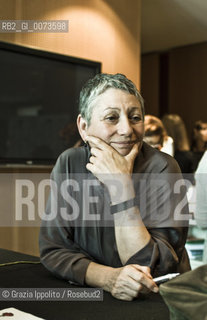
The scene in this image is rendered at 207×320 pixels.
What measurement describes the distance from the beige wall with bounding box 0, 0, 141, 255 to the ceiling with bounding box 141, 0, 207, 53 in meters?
0.64

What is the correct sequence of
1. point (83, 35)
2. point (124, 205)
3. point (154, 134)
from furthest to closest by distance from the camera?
point (83, 35) → point (154, 134) → point (124, 205)

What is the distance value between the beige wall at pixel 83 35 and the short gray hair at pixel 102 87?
190cm

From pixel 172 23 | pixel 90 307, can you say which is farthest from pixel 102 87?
pixel 172 23

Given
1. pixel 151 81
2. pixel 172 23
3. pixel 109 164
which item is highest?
pixel 172 23

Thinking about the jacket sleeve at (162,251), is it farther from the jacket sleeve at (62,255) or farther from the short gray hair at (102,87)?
the short gray hair at (102,87)

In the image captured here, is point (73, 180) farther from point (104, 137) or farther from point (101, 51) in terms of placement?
point (101, 51)

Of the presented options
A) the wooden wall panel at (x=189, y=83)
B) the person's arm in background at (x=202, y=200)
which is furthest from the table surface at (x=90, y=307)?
the wooden wall panel at (x=189, y=83)

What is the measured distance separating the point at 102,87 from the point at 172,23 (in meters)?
4.20

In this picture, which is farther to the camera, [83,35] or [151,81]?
[151,81]

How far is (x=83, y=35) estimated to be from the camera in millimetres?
3529

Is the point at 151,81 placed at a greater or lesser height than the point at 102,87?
greater

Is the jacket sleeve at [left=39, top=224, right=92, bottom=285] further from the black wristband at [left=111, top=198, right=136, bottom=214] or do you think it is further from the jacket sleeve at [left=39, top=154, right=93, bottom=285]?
the black wristband at [left=111, top=198, right=136, bottom=214]

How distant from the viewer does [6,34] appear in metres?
2.99

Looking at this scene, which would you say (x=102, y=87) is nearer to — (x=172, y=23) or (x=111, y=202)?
(x=111, y=202)
